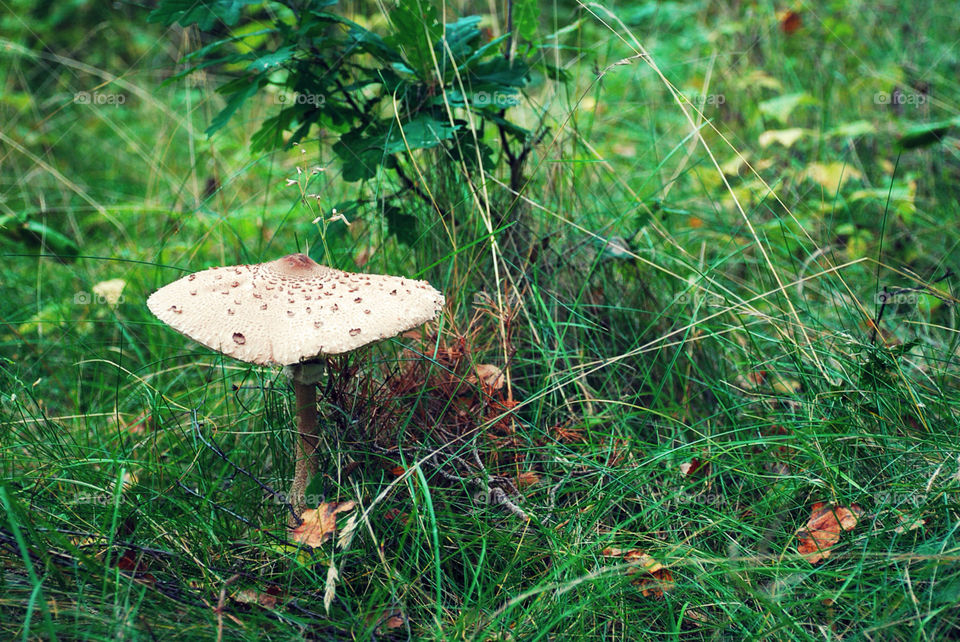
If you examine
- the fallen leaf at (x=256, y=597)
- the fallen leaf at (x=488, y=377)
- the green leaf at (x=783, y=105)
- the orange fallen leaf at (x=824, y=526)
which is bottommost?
the orange fallen leaf at (x=824, y=526)

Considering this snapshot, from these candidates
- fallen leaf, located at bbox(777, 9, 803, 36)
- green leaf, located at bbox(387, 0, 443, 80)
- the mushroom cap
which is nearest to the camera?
the mushroom cap

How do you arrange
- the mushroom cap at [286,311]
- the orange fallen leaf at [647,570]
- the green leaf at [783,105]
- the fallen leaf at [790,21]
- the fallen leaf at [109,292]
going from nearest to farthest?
the mushroom cap at [286,311] < the orange fallen leaf at [647,570] < the fallen leaf at [109,292] < the green leaf at [783,105] < the fallen leaf at [790,21]

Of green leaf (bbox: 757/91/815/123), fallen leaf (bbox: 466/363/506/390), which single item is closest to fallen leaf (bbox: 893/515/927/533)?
fallen leaf (bbox: 466/363/506/390)

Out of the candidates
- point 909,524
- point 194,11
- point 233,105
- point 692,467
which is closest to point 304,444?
point 233,105

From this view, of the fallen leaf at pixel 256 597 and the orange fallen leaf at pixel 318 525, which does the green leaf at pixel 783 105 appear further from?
the fallen leaf at pixel 256 597

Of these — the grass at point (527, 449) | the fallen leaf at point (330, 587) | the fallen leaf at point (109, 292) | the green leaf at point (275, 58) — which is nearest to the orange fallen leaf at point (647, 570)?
the grass at point (527, 449)

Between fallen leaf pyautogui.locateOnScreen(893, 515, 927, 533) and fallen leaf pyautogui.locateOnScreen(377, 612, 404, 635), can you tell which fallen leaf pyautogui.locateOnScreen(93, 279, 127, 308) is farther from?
fallen leaf pyautogui.locateOnScreen(893, 515, 927, 533)

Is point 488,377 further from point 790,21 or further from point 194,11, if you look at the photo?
point 790,21
